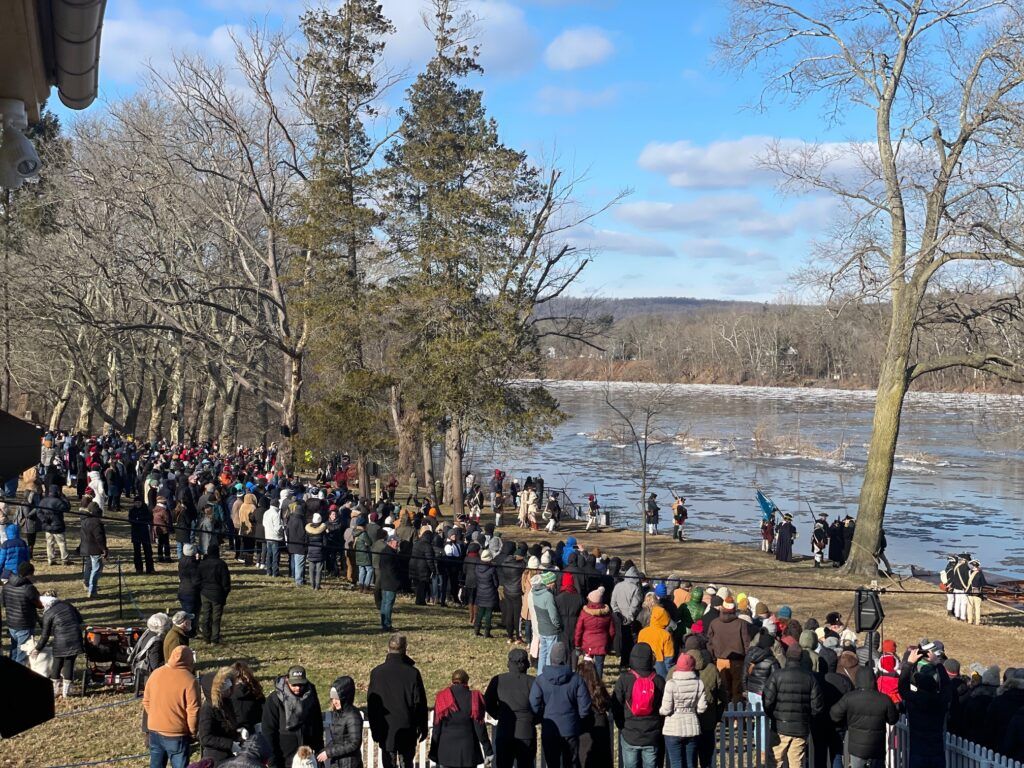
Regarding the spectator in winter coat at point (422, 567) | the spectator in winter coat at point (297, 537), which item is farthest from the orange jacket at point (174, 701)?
the spectator in winter coat at point (297, 537)

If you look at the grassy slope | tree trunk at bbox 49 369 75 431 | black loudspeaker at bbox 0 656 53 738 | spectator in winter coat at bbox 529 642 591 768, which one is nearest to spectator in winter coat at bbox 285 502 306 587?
the grassy slope

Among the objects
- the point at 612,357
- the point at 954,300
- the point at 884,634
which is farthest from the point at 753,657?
the point at 612,357

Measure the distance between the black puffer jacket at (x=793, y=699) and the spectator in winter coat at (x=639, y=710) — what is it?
106 cm

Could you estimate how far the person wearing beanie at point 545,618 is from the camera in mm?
11227

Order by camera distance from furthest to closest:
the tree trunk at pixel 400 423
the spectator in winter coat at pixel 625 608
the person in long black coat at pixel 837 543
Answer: the tree trunk at pixel 400 423, the person in long black coat at pixel 837 543, the spectator in winter coat at pixel 625 608

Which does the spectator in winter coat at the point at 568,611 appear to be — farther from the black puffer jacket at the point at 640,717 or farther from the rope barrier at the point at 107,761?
the rope barrier at the point at 107,761

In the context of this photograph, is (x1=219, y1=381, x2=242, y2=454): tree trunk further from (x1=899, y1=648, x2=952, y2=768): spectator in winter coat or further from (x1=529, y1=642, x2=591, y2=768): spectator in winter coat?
(x1=529, y1=642, x2=591, y2=768): spectator in winter coat

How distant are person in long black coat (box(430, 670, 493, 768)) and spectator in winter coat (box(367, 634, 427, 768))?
0.23 metres

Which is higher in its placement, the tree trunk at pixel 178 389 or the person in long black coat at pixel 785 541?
the tree trunk at pixel 178 389

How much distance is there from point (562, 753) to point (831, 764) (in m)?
2.79

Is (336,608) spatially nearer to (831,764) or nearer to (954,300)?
(831,764)

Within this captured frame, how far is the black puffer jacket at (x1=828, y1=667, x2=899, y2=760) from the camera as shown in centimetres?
839

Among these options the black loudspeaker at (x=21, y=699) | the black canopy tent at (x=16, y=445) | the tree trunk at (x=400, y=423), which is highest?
the tree trunk at (x=400, y=423)

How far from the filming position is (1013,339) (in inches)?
821
